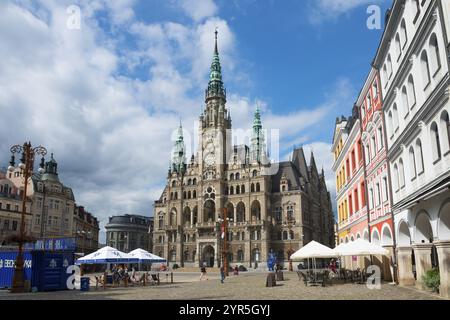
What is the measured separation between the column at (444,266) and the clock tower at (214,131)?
65867 millimetres

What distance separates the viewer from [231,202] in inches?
3182

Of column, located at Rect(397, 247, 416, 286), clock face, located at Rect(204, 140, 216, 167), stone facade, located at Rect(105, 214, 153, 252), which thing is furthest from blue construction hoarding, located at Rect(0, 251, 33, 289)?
stone facade, located at Rect(105, 214, 153, 252)

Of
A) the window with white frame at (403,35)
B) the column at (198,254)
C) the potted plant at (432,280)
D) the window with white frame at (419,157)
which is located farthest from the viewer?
the column at (198,254)

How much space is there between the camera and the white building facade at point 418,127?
51.6ft

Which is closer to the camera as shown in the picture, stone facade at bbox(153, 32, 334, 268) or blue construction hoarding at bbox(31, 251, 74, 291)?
blue construction hoarding at bbox(31, 251, 74, 291)

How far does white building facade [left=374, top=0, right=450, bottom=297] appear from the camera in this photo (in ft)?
51.6

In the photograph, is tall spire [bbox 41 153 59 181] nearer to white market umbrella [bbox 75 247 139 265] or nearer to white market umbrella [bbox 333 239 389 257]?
white market umbrella [bbox 75 247 139 265]

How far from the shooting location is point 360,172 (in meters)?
31.6

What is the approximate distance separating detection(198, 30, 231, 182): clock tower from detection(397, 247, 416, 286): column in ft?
196

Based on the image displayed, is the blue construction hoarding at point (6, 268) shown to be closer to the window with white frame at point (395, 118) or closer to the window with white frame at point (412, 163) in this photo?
the window with white frame at point (412, 163)

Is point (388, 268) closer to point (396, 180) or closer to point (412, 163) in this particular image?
point (396, 180)

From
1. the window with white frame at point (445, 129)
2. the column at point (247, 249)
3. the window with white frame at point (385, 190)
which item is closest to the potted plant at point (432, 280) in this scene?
the window with white frame at point (445, 129)

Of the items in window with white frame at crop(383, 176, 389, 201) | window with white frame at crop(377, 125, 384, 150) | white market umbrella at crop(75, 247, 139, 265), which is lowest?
white market umbrella at crop(75, 247, 139, 265)

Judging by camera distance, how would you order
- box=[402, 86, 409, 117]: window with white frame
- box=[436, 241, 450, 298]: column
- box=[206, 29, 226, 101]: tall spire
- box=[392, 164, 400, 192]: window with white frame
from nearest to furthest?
box=[436, 241, 450, 298]: column → box=[402, 86, 409, 117]: window with white frame → box=[392, 164, 400, 192]: window with white frame → box=[206, 29, 226, 101]: tall spire
